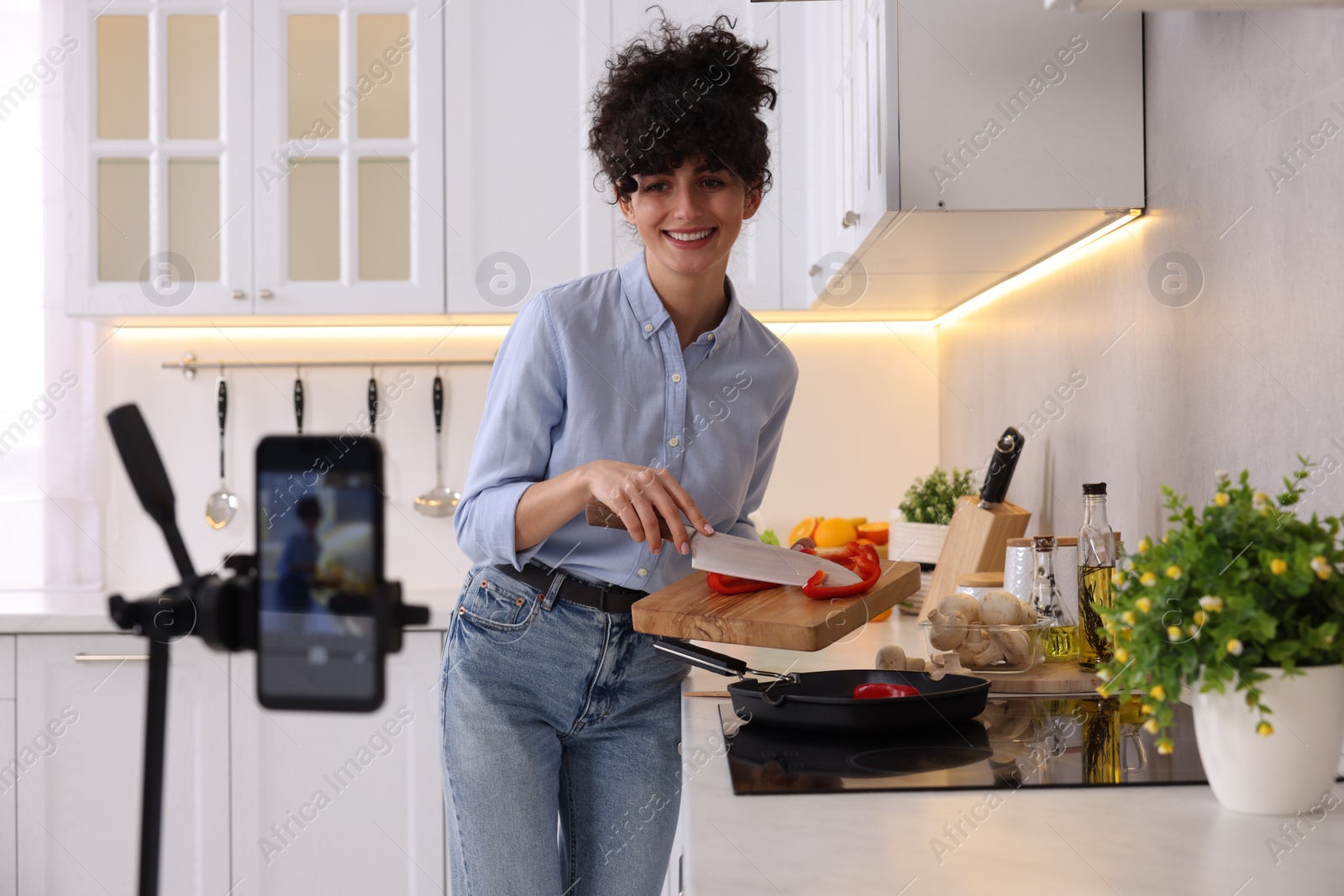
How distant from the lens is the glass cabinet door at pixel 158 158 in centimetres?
220

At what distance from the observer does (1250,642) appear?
0.68 m

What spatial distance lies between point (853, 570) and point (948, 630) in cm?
12

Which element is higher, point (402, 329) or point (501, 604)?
point (402, 329)

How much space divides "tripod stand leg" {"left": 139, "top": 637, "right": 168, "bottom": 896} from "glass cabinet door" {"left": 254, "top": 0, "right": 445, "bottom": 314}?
207cm

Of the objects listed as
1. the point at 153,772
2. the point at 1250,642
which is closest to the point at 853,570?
the point at 1250,642

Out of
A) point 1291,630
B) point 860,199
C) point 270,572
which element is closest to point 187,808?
point 860,199

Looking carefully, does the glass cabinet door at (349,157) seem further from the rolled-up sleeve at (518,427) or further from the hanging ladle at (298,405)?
the rolled-up sleeve at (518,427)

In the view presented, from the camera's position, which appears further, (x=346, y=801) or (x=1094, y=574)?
(x=346, y=801)

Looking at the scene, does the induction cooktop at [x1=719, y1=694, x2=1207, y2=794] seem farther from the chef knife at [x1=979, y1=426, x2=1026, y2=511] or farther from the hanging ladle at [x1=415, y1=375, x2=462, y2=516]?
the hanging ladle at [x1=415, y1=375, x2=462, y2=516]

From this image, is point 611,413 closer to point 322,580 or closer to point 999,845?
point 999,845

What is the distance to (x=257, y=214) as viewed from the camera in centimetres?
219

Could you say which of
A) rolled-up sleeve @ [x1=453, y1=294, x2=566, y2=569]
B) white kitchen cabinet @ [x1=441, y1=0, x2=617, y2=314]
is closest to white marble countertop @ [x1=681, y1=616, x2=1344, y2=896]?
rolled-up sleeve @ [x1=453, y1=294, x2=566, y2=569]

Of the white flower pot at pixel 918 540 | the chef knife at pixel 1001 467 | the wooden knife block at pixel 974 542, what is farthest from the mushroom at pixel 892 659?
the white flower pot at pixel 918 540

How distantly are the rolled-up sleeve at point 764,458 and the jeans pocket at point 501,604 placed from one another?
0.91 feet
